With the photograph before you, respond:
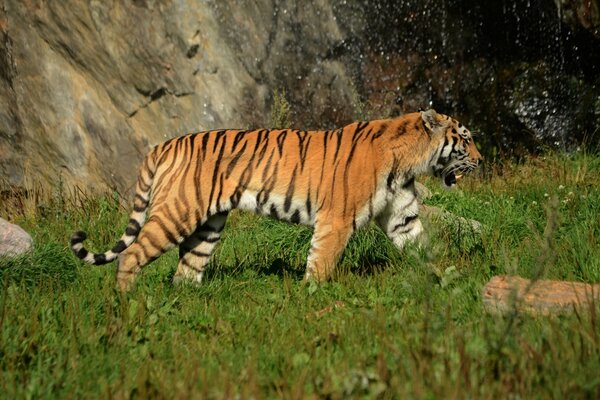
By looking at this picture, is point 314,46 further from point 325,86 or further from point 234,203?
point 234,203

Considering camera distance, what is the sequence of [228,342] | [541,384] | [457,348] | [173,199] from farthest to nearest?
1. [173,199]
2. [228,342]
3. [457,348]
4. [541,384]

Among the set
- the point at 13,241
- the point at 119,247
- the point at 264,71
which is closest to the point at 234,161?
the point at 119,247

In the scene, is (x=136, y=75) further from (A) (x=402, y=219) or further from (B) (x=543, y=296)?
(B) (x=543, y=296)

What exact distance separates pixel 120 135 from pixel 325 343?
5.59 m

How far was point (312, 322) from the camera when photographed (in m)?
4.63

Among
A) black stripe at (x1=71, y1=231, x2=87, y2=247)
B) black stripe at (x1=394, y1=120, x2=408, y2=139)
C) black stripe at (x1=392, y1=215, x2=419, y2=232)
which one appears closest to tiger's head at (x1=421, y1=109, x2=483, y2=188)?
black stripe at (x1=394, y1=120, x2=408, y2=139)

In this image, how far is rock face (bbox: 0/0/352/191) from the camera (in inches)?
354

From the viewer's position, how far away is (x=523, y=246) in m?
6.18

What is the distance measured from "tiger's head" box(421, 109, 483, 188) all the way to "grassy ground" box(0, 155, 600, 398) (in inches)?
16.7

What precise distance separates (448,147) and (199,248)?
1.88 m

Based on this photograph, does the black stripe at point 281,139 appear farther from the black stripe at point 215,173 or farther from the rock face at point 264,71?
the rock face at point 264,71

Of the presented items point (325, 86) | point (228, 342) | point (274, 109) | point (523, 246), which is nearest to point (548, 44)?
point (325, 86)

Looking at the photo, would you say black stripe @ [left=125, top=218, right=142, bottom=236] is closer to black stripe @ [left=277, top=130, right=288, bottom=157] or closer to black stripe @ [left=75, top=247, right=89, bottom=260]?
black stripe @ [left=75, top=247, right=89, bottom=260]

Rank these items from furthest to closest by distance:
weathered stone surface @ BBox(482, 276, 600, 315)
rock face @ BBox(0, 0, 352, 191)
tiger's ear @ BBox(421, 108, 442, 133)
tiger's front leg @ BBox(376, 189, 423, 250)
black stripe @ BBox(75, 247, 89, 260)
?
1. rock face @ BBox(0, 0, 352, 191)
2. tiger's ear @ BBox(421, 108, 442, 133)
3. tiger's front leg @ BBox(376, 189, 423, 250)
4. black stripe @ BBox(75, 247, 89, 260)
5. weathered stone surface @ BBox(482, 276, 600, 315)
